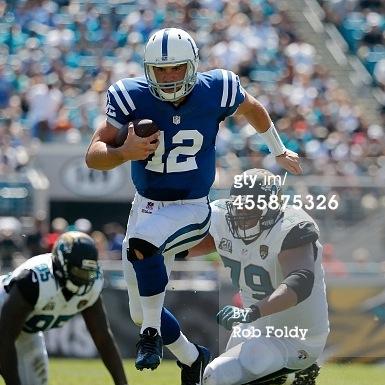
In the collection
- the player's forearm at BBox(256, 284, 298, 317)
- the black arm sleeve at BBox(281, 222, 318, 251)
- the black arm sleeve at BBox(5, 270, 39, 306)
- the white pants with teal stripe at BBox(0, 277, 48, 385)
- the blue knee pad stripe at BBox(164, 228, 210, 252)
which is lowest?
the white pants with teal stripe at BBox(0, 277, 48, 385)

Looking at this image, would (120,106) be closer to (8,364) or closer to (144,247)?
(144,247)

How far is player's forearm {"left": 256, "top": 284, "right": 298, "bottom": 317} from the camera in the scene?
23.3 ft

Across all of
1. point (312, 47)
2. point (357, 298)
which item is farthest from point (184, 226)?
point (312, 47)

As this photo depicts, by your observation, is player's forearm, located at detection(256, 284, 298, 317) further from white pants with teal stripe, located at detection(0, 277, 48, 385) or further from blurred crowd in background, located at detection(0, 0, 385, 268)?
blurred crowd in background, located at detection(0, 0, 385, 268)

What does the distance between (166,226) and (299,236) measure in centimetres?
87

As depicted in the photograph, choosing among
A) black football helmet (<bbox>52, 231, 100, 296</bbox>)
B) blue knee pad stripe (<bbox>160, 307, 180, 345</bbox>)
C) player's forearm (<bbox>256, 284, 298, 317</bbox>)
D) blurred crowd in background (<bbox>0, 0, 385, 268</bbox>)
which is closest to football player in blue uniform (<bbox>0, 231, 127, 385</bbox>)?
black football helmet (<bbox>52, 231, 100, 296</bbox>)

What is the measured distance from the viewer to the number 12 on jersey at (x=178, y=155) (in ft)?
22.6

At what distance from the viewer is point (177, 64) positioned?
674 cm

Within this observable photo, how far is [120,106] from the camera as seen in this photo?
680cm

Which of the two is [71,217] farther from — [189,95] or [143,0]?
[189,95]

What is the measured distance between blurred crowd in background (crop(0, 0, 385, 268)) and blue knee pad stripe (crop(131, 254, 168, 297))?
27.1ft

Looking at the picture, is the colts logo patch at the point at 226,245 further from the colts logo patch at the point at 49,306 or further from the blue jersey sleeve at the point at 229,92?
the colts logo patch at the point at 49,306

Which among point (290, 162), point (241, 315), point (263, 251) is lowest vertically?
point (241, 315)
